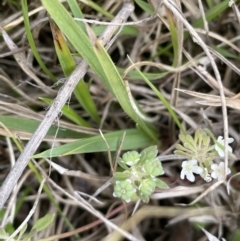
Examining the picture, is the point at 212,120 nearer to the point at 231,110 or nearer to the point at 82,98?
the point at 231,110

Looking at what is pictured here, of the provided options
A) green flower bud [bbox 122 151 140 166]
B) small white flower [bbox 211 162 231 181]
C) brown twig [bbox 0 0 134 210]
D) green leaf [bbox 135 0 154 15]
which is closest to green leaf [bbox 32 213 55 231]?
brown twig [bbox 0 0 134 210]

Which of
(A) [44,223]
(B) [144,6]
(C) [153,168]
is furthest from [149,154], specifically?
(B) [144,6]

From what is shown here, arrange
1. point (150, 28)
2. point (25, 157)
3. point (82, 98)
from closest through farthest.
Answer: point (25, 157) → point (82, 98) → point (150, 28)

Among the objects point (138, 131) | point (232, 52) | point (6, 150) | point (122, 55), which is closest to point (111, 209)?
point (138, 131)

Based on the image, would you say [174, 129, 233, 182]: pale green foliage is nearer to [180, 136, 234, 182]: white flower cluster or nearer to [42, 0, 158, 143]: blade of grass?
[180, 136, 234, 182]: white flower cluster

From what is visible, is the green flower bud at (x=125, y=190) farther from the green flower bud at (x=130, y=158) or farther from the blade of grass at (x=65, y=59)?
the blade of grass at (x=65, y=59)

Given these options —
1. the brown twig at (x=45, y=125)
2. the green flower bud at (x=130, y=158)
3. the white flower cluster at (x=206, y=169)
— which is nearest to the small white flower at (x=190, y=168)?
the white flower cluster at (x=206, y=169)

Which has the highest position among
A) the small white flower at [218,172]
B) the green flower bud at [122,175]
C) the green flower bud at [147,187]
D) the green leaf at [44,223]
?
the green flower bud at [122,175]
